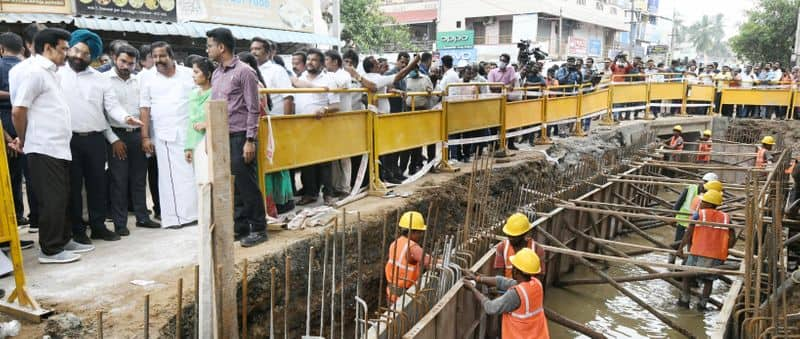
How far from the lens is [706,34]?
248 feet

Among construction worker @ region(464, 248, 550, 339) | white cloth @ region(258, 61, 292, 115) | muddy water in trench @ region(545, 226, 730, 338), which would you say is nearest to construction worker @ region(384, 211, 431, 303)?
construction worker @ region(464, 248, 550, 339)

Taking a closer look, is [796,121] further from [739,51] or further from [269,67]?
[269,67]

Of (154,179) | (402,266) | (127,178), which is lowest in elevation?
(402,266)

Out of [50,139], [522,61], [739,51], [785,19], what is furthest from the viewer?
[739,51]

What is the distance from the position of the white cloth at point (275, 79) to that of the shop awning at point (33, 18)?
6.81 m

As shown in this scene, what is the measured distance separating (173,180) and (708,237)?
6.32m

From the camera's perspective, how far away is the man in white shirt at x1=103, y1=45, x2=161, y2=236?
4953 mm

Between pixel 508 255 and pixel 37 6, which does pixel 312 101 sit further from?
pixel 37 6

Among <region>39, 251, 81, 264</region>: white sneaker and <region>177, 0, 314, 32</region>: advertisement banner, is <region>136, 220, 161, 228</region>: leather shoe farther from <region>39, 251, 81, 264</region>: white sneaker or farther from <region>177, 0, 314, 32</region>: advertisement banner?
<region>177, 0, 314, 32</region>: advertisement banner

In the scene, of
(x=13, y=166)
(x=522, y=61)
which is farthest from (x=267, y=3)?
(x=13, y=166)

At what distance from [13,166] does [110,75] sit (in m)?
1.20

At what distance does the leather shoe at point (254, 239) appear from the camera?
4.77m

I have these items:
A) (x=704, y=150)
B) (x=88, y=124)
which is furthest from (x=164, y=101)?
(x=704, y=150)

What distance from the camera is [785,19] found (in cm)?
2703
